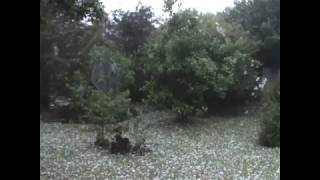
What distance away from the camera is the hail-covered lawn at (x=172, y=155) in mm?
7793

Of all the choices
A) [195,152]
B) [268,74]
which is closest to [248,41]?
[268,74]

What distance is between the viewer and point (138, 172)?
313 inches

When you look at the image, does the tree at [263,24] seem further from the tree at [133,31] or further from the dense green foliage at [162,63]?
the tree at [133,31]

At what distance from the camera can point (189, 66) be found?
12.0 meters

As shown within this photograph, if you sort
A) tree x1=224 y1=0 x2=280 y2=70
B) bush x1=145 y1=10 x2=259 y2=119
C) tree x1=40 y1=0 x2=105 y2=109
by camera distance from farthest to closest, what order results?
tree x1=224 y1=0 x2=280 y2=70, tree x1=40 y1=0 x2=105 y2=109, bush x1=145 y1=10 x2=259 y2=119

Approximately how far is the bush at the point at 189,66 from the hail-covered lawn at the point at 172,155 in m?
0.76

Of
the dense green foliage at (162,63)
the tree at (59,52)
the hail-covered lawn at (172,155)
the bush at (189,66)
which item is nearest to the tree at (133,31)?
the dense green foliage at (162,63)

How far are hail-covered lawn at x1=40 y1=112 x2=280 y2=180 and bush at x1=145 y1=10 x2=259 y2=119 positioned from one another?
0.76 metres

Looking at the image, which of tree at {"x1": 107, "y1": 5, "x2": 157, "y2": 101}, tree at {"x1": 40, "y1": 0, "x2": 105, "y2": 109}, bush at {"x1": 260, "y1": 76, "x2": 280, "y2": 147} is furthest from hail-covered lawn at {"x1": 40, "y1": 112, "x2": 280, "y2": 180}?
tree at {"x1": 107, "y1": 5, "x2": 157, "y2": 101}

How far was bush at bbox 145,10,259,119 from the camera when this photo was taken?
12039 millimetres

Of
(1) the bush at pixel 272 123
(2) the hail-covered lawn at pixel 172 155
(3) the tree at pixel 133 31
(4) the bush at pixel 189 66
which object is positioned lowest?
(2) the hail-covered lawn at pixel 172 155

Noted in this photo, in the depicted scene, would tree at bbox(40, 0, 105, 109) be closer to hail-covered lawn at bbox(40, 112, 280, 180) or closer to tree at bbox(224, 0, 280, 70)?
hail-covered lawn at bbox(40, 112, 280, 180)
